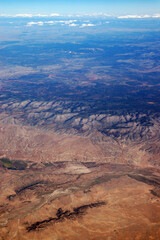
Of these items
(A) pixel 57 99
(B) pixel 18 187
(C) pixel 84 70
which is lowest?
(B) pixel 18 187

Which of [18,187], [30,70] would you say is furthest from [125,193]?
[30,70]

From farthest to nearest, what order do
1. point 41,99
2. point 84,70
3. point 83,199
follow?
1. point 84,70
2. point 41,99
3. point 83,199

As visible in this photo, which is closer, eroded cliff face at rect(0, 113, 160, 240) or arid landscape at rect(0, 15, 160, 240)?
eroded cliff face at rect(0, 113, 160, 240)

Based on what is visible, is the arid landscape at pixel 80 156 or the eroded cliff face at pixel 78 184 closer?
the eroded cliff face at pixel 78 184

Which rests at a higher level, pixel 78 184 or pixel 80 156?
pixel 78 184

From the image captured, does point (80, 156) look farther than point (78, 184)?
Yes

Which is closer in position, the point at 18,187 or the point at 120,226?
the point at 120,226

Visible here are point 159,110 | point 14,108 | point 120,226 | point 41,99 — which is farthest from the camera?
point 41,99

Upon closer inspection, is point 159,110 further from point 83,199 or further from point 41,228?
point 41,228
